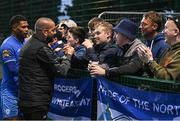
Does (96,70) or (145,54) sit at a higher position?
(145,54)

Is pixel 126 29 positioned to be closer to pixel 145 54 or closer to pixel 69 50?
pixel 145 54

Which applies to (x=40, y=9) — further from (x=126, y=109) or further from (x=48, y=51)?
(x=126, y=109)

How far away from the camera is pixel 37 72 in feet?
19.7

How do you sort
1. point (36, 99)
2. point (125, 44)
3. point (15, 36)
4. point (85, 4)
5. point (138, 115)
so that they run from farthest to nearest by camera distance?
point (85, 4), point (15, 36), point (36, 99), point (125, 44), point (138, 115)

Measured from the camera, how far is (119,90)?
5.43 meters

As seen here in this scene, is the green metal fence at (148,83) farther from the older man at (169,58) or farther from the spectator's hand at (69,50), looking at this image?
the spectator's hand at (69,50)

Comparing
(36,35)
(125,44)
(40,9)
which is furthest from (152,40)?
(40,9)

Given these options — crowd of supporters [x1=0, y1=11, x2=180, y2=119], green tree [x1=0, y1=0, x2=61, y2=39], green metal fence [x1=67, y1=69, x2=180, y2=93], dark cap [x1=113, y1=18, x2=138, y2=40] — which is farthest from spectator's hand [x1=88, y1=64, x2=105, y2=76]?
green tree [x1=0, y1=0, x2=61, y2=39]

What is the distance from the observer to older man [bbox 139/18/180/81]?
16.2ft

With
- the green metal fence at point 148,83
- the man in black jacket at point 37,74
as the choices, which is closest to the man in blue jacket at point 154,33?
the green metal fence at point 148,83

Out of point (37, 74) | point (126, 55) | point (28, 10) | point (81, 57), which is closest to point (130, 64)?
point (126, 55)

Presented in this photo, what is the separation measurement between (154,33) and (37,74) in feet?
5.26

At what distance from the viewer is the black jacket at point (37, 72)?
236 inches

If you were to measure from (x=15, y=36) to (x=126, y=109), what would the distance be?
248 centimetres
